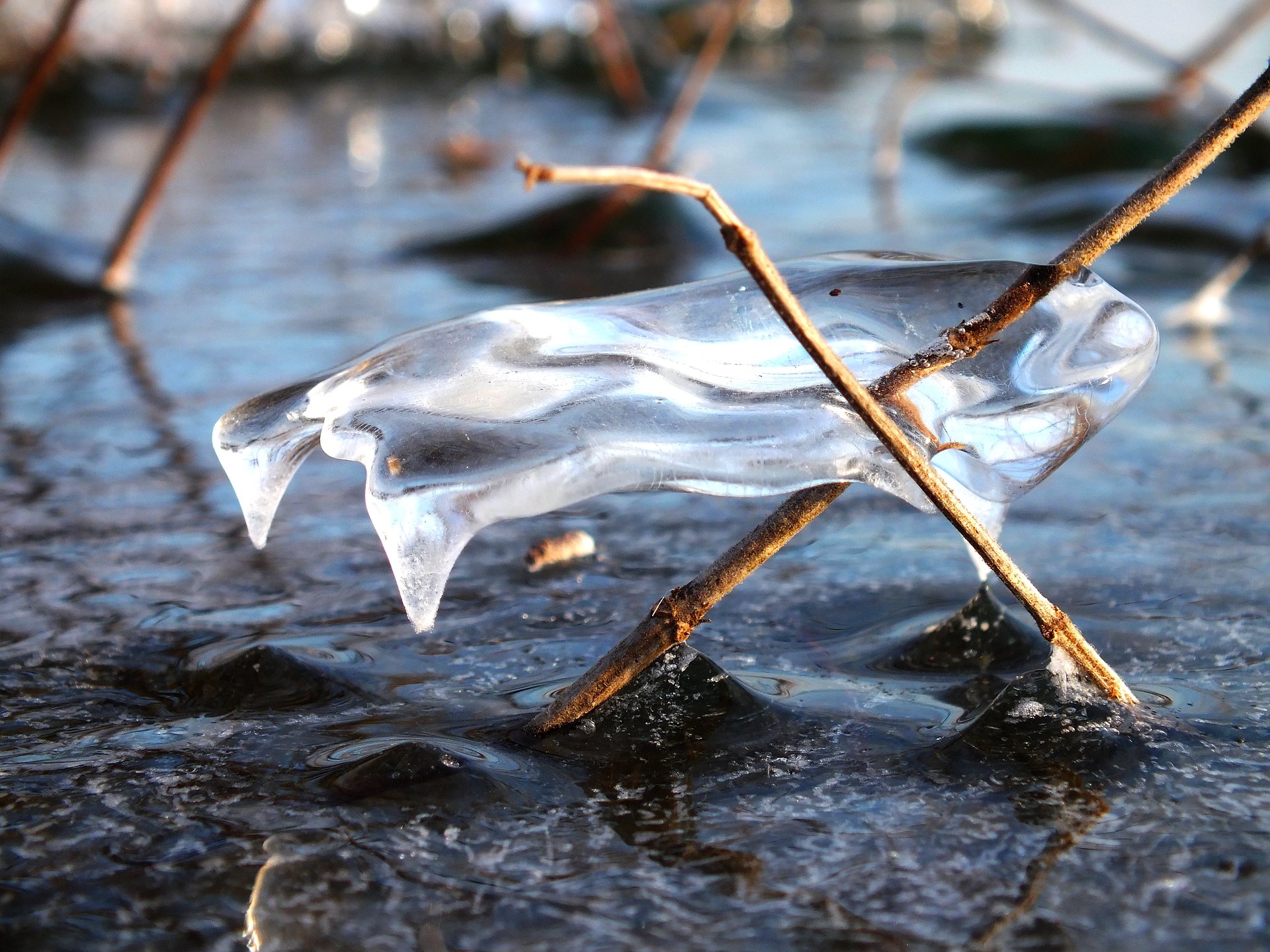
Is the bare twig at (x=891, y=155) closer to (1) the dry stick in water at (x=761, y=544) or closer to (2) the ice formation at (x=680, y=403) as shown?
(2) the ice formation at (x=680, y=403)

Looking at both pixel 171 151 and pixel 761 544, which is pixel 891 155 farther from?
pixel 761 544

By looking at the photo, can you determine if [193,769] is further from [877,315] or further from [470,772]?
[877,315]

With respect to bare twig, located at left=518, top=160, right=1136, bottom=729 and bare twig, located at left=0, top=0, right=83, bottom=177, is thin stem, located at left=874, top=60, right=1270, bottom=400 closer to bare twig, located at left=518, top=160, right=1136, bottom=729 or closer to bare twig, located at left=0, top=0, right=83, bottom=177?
bare twig, located at left=518, top=160, right=1136, bottom=729

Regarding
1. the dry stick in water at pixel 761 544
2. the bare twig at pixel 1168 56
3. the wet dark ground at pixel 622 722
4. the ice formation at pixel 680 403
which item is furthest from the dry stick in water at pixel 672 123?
the dry stick in water at pixel 761 544

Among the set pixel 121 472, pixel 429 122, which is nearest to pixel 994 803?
pixel 121 472

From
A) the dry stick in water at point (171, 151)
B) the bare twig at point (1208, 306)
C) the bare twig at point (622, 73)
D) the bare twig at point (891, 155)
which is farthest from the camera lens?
the bare twig at point (622, 73)

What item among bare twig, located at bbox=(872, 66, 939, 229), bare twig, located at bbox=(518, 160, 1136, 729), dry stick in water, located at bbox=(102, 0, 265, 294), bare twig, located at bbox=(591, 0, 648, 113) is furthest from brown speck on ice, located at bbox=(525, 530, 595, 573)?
bare twig, located at bbox=(591, 0, 648, 113)
